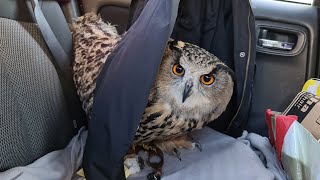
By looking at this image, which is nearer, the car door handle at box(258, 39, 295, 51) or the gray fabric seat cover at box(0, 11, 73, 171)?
the gray fabric seat cover at box(0, 11, 73, 171)

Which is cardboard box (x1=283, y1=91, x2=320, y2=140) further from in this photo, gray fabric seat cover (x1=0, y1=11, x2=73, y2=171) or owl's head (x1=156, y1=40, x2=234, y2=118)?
gray fabric seat cover (x1=0, y1=11, x2=73, y2=171)

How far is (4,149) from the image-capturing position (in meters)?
0.80

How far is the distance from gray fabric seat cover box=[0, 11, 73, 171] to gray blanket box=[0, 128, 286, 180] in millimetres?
43

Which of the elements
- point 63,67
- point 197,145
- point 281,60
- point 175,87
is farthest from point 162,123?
point 281,60

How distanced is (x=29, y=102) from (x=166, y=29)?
0.40 m

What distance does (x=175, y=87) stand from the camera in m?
0.99

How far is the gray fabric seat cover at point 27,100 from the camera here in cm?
82

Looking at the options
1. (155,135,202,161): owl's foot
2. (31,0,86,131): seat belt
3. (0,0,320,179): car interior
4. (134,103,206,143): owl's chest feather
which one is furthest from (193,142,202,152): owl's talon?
(31,0,86,131): seat belt

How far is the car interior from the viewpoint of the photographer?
0.85 m

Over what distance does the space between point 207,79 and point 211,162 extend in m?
0.23

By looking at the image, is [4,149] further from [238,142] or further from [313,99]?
[313,99]

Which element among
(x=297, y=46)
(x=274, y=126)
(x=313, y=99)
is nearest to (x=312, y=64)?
(x=297, y=46)

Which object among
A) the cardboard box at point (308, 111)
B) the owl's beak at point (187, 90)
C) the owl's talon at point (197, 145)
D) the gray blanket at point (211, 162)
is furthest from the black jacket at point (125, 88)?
the cardboard box at point (308, 111)

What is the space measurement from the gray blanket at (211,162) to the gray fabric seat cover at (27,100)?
43mm
